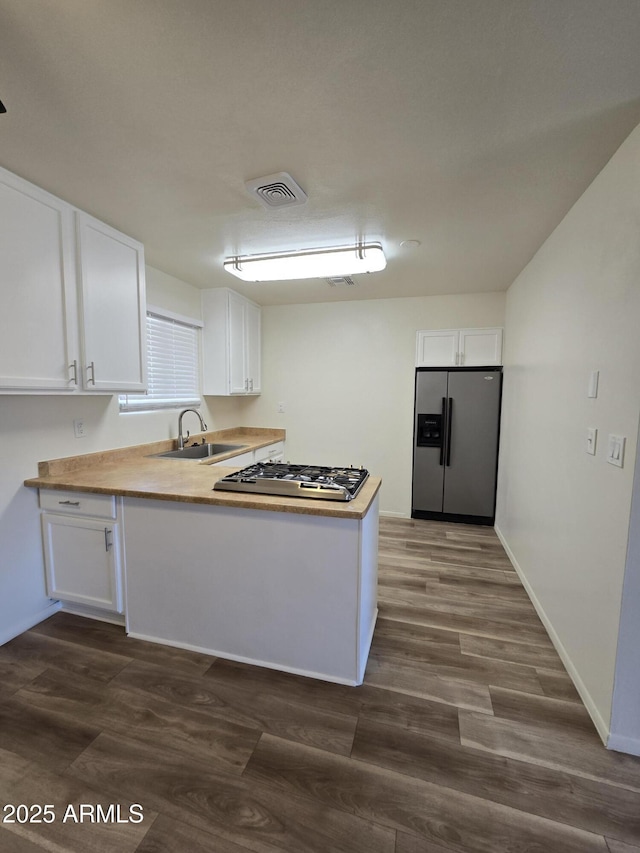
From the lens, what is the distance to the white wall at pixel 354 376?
3.96 metres

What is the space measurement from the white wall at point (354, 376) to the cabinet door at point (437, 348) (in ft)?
0.32

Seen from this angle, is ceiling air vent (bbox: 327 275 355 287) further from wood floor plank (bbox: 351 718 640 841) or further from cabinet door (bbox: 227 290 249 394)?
wood floor plank (bbox: 351 718 640 841)

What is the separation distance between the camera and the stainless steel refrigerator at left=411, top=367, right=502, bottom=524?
370 cm

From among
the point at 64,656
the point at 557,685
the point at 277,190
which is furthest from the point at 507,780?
the point at 277,190

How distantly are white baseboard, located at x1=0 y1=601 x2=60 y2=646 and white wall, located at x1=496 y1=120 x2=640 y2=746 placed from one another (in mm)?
2961

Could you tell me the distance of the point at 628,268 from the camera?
4.67 feet

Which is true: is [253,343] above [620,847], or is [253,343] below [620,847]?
above

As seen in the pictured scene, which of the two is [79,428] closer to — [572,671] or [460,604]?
[460,604]

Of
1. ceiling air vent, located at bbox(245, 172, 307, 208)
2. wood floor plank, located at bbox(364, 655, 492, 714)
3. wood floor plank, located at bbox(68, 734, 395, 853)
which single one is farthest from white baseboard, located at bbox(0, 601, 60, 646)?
ceiling air vent, located at bbox(245, 172, 307, 208)

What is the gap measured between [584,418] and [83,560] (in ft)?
9.30

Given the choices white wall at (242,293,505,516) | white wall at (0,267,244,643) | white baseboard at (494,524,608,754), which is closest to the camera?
white baseboard at (494,524,608,754)

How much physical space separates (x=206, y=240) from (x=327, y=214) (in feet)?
2.94

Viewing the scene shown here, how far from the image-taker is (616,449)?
1454mm

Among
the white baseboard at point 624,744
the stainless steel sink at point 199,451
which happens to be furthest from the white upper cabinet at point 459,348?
the white baseboard at point 624,744
